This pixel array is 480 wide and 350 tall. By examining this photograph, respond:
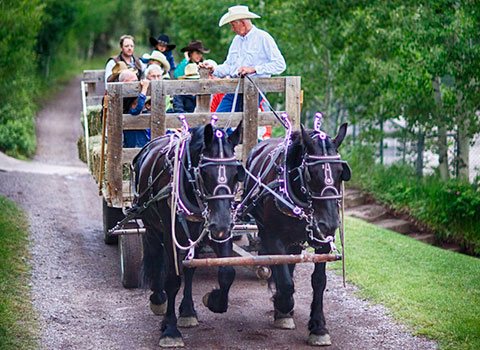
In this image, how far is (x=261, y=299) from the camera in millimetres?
10305

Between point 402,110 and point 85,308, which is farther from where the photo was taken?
point 402,110

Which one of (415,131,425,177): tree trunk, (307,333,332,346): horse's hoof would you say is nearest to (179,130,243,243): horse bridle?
(307,333,332,346): horse's hoof

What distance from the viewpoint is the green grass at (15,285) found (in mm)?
8438

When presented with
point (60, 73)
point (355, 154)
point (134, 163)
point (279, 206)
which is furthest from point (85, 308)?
point (60, 73)

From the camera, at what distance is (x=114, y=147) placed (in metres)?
10.1

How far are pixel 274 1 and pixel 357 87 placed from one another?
2.89 metres

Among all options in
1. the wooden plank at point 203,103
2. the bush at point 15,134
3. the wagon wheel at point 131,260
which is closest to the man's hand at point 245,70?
the wooden plank at point 203,103

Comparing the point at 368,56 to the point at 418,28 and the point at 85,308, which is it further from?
the point at 85,308

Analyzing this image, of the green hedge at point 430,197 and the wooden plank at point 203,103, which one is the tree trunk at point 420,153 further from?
the wooden plank at point 203,103

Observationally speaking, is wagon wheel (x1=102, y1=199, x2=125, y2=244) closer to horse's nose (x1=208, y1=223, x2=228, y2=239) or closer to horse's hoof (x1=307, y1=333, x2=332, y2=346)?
horse's hoof (x1=307, y1=333, x2=332, y2=346)

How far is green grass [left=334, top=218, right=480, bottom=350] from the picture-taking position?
8.86 metres

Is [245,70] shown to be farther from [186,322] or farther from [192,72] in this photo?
[186,322]

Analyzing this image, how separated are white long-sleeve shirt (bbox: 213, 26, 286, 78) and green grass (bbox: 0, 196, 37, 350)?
337cm

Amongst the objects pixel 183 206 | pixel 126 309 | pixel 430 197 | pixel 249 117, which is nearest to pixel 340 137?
pixel 183 206
